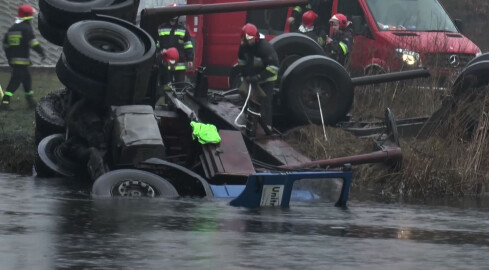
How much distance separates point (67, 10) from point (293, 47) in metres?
3.85

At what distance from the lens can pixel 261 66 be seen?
53.1 ft

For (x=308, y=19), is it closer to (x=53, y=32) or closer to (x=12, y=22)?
(x=53, y=32)

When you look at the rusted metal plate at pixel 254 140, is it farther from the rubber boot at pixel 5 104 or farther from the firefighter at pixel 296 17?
the firefighter at pixel 296 17

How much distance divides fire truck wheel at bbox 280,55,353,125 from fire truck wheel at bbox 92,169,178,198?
4536 mm

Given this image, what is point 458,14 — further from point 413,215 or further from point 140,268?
point 140,268

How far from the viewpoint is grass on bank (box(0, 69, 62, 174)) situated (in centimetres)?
1527

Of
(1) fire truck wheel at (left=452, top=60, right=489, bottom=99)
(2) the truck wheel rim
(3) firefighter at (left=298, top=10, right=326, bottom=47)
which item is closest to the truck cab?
(3) firefighter at (left=298, top=10, right=326, bottom=47)

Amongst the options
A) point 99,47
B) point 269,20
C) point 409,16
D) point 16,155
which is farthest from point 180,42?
point 99,47

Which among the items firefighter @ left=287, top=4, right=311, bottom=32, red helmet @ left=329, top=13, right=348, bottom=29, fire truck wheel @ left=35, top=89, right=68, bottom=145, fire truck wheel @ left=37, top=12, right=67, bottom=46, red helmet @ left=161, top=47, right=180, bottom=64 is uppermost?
fire truck wheel @ left=37, top=12, right=67, bottom=46

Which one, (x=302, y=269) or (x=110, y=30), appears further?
(x=110, y=30)

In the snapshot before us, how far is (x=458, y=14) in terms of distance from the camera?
3725 centimetres

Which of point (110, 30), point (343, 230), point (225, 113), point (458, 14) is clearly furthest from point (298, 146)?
point (458, 14)

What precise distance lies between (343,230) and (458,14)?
92.5ft

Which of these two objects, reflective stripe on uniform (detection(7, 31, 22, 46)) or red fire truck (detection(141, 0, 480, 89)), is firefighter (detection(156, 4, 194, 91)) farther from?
reflective stripe on uniform (detection(7, 31, 22, 46))
